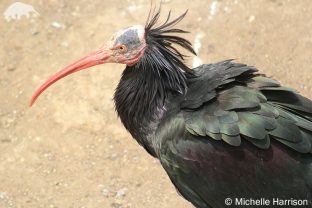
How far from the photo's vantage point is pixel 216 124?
5156 millimetres

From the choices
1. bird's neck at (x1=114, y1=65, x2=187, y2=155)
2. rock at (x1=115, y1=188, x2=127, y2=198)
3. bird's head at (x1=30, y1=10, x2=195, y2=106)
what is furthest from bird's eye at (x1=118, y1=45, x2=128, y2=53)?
rock at (x1=115, y1=188, x2=127, y2=198)

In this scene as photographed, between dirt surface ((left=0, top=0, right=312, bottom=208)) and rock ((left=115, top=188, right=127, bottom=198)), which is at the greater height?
dirt surface ((left=0, top=0, right=312, bottom=208))

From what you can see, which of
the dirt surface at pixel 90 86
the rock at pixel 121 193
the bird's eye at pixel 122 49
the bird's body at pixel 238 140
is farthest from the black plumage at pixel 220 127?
the dirt surface at pixel 90 86

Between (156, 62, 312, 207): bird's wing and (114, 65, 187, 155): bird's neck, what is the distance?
0.34 meters

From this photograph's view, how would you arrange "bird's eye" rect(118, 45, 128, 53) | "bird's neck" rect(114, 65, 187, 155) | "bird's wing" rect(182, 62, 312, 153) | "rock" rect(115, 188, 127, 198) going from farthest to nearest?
1. "rock" rect(115, 188, 127, 198)
2. "bird's eye" rect(118, 45, 128, 53)
3. "bird's neck" rect(114, 65, 187, 155)
4. "bird's wing" rect(182, 62, 312, 153)

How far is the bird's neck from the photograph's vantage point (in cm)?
573

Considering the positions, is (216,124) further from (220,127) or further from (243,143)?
(243,143)

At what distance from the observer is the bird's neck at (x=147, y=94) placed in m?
5.73

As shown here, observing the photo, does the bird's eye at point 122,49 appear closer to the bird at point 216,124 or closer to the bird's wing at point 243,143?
the bird at point 216,124

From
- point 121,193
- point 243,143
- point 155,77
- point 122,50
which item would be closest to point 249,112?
point 243,143

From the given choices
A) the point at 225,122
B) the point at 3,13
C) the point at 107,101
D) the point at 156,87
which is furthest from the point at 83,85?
the point at 225,122

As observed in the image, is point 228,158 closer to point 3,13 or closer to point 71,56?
point 71,56

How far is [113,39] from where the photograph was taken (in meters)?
5.96

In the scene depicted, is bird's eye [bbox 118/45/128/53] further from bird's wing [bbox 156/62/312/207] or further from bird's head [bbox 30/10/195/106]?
bird's wing [bbox 156/62/312/207]
